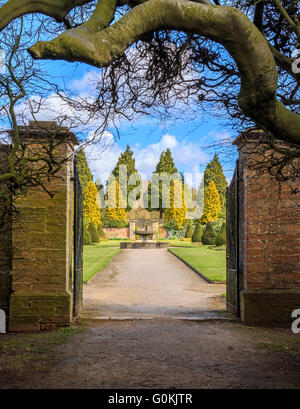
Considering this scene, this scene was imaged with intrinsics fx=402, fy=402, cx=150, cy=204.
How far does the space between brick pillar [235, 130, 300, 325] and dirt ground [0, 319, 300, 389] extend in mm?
463

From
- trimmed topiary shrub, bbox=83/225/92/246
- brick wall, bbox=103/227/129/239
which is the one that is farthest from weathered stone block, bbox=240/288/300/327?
brick wall, bbox=103/227/129/239

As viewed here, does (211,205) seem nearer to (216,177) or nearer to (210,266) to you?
(216,177)

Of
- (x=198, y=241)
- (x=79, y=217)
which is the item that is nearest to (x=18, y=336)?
(x=79, y=217)

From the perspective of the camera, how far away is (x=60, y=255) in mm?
6895

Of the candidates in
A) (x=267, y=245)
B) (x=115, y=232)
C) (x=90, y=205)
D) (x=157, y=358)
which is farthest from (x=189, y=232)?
(x=157, y=358)

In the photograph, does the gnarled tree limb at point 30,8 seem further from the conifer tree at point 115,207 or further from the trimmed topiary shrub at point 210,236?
the conifer tree at point 115,207

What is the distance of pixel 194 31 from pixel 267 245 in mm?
4797

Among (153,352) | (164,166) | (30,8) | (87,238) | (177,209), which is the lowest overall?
(153,352)

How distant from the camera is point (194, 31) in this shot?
329 cm

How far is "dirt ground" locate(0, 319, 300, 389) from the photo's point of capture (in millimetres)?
4324

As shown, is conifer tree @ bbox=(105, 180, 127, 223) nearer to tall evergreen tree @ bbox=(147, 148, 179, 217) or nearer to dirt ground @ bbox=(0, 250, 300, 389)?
tall evergreen tree @ bbox=(147, 148, 179, 217)

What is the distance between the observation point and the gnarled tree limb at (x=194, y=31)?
296 centimetres

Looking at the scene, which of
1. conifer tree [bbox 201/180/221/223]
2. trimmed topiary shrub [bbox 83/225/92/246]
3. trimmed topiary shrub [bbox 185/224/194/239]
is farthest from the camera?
conifer tree [bbox 201/180/221/223]
